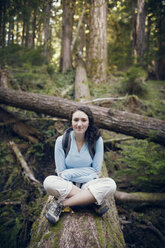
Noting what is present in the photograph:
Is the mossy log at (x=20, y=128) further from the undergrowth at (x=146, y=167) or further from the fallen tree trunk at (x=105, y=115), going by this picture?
the undergrowth at (x=146, y=167)

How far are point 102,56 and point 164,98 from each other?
392 cm

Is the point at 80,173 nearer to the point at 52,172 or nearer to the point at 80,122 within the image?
the point at 80,122

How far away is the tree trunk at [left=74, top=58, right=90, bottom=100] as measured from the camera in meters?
6.91

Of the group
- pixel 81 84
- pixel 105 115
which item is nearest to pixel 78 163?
pixel 105 115

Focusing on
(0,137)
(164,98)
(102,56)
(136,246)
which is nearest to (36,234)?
(136,246)

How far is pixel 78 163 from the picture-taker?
3020mm

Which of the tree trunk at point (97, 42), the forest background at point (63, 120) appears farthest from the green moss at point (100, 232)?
the tree trunk at point (97, 42)

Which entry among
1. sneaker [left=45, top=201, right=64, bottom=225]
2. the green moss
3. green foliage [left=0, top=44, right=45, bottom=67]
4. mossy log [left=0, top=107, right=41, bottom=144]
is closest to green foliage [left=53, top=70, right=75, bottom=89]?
green foliage [left=0, top=44, right=45, bottom=67]

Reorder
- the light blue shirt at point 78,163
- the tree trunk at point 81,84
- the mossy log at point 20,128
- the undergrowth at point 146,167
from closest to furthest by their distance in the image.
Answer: the light blue shirt at point 78,163, the undergrowth at point 146,167, the mossy log at point 20,128, the tree trunk at point 81,84

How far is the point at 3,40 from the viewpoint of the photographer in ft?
20.7

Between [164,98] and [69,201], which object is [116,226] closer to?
[69,201]

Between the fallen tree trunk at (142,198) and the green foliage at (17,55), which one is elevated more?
the green foliage at (17,55)

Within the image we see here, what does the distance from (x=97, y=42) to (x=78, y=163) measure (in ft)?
26.6

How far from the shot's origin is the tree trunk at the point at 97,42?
30.0ft
